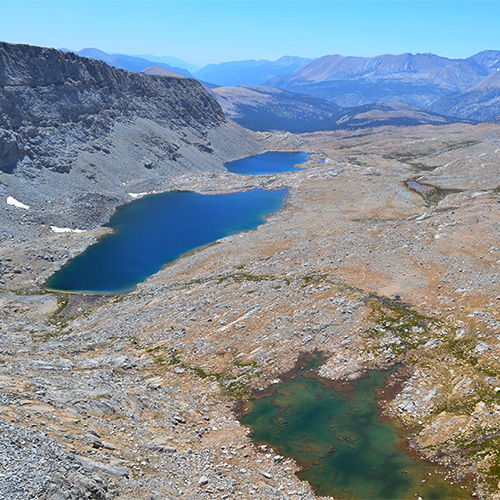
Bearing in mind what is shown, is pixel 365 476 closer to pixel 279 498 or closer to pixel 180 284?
pixel 279 498

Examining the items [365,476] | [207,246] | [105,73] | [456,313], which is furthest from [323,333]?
[105,73]

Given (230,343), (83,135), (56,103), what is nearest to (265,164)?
(83,135)

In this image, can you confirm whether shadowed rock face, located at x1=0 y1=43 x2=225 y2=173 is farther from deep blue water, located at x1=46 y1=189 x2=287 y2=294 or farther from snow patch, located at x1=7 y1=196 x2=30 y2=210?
deep blue water, located at x1=46 y1=189 x2=287 y2=294

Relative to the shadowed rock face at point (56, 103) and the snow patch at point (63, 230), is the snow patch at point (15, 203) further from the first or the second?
the shadowed rock face at point (56, 103)

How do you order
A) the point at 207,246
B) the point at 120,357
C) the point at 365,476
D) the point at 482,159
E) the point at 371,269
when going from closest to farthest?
the point at 365,476, the point at 120,357, the point at 371,269, the point at 207,246, the point at 482,159

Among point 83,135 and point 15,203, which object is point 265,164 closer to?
point 83,135

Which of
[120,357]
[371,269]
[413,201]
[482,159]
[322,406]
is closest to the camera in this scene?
[322,406]
